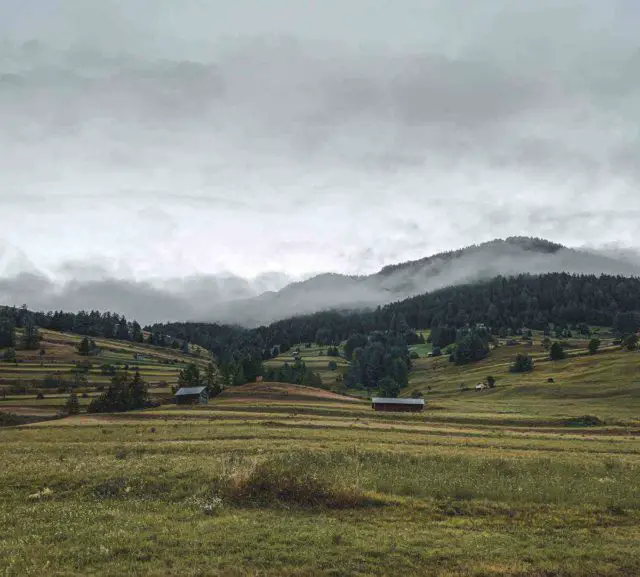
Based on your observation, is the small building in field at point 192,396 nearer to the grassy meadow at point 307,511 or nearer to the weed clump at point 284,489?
the grassy meadow at point 307,511

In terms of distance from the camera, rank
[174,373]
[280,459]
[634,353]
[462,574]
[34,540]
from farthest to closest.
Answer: [174,373], [634,353], [280,459], [34,540], [462,574]

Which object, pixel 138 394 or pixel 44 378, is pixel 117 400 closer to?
pixel 138 394

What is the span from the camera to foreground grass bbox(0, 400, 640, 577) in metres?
14.4

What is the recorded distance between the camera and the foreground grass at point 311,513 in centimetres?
1440

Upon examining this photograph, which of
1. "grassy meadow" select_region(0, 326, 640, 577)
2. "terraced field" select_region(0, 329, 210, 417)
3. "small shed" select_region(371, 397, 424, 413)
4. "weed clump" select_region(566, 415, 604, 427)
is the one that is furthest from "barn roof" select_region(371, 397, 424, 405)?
"terraced field" select_region(0, 329, 210, 417)

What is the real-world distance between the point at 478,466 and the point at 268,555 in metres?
16.1

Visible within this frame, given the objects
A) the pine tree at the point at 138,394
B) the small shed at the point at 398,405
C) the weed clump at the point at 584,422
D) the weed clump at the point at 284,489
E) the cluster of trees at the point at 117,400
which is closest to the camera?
the weed clump at the point at 284,489

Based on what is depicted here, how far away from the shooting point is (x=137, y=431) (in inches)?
1871

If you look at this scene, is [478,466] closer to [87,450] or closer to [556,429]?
[87,450]

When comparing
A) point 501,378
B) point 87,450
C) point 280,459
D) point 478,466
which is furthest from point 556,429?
point 501,378

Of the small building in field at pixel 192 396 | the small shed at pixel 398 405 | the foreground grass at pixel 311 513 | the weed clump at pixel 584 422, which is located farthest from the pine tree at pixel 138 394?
the weed clump at pixel 584 422

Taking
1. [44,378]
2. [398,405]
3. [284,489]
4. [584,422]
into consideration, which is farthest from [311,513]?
[44,378]

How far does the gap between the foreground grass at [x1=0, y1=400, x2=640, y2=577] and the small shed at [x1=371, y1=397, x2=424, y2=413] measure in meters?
61.0

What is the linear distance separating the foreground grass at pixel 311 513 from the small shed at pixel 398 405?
60985mm
